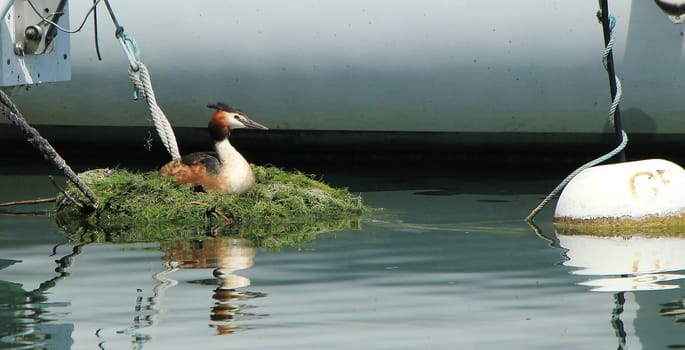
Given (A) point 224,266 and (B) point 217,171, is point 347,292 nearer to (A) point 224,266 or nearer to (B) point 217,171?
(A) point 224,266

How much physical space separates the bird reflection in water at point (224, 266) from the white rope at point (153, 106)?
4.37ft

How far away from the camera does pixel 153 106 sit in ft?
24.3

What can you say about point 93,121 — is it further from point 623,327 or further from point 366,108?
point 623,327

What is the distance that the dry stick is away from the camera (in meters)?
6.29

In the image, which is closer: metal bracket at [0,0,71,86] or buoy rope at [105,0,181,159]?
metal bracket at [0,0,71,86]

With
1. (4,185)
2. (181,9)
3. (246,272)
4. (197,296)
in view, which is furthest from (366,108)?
(197,296)

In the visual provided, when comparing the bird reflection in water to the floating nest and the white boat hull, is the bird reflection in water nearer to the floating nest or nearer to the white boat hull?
the floating nest

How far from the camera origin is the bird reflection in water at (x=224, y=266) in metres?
4.52

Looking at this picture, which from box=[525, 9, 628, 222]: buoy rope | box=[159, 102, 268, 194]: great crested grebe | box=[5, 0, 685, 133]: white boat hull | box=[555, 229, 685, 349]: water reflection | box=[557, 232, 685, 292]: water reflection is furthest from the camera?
box=[5, 0, 685, 133]: white boat hull

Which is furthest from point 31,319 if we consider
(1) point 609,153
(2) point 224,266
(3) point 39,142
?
(1) point 609,153

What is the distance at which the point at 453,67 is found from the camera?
28.1 feet

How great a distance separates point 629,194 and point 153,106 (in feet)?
9.44

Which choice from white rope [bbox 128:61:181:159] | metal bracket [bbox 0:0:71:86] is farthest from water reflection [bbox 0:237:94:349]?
white rope [bbox 128:61:181:159]

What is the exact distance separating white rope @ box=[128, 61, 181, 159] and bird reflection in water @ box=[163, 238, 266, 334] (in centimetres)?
133
